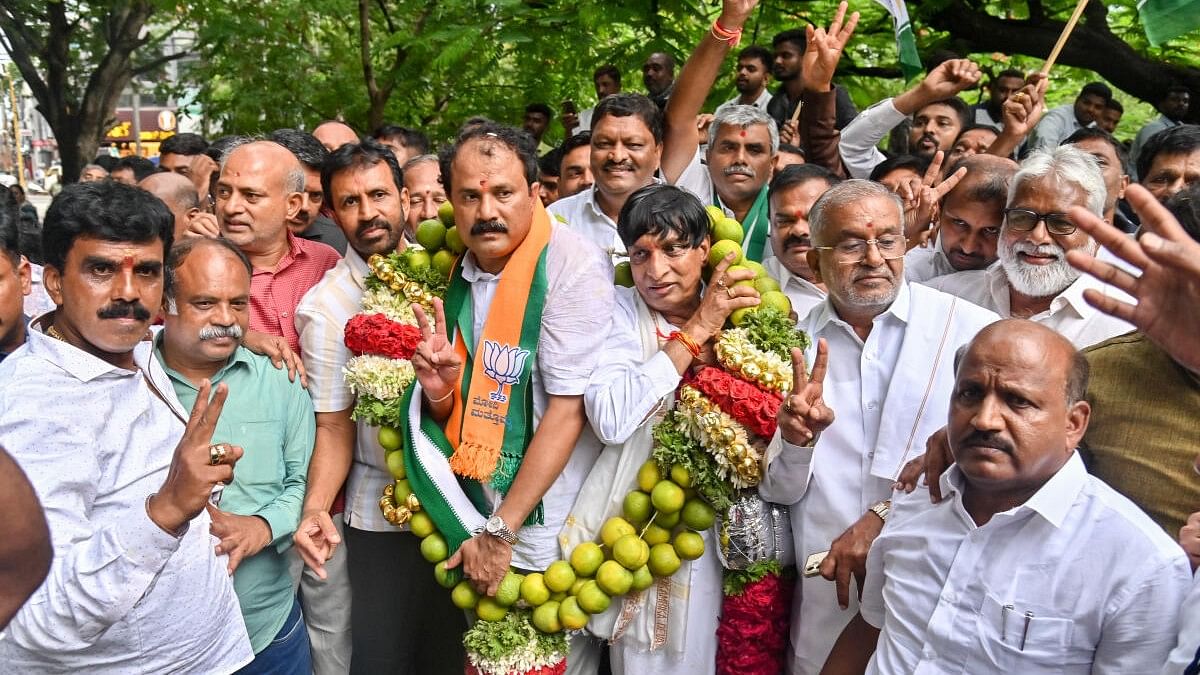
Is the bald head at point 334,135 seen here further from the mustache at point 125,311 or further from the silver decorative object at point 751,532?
the silver decorative object at point 751,532

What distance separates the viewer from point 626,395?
10.7 ft

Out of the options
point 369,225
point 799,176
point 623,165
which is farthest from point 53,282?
point 799,176

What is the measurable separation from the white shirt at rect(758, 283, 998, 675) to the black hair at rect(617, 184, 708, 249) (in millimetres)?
653

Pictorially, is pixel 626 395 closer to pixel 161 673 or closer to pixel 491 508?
pixel 491 508

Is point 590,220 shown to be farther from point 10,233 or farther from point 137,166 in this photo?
point 137,166

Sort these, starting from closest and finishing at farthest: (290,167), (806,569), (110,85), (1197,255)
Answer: (1197,255)
(806,569)
(290,167)
(110,85)

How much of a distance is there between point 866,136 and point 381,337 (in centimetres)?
364

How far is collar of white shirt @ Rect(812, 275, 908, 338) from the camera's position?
3.33 meters

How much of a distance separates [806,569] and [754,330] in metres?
0.86

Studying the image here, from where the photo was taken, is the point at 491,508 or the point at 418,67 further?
the point at 418,67

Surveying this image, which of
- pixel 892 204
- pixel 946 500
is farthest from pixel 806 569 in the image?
pixel 892 204

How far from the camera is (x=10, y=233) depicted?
124 inches

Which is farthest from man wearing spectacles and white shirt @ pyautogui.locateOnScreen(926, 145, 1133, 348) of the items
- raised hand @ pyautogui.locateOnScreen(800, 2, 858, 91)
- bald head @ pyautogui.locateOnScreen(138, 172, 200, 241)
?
bald head @ pyautogui.locateOnScreen(138, 172, 200, 241)

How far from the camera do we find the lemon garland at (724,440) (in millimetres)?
3189
